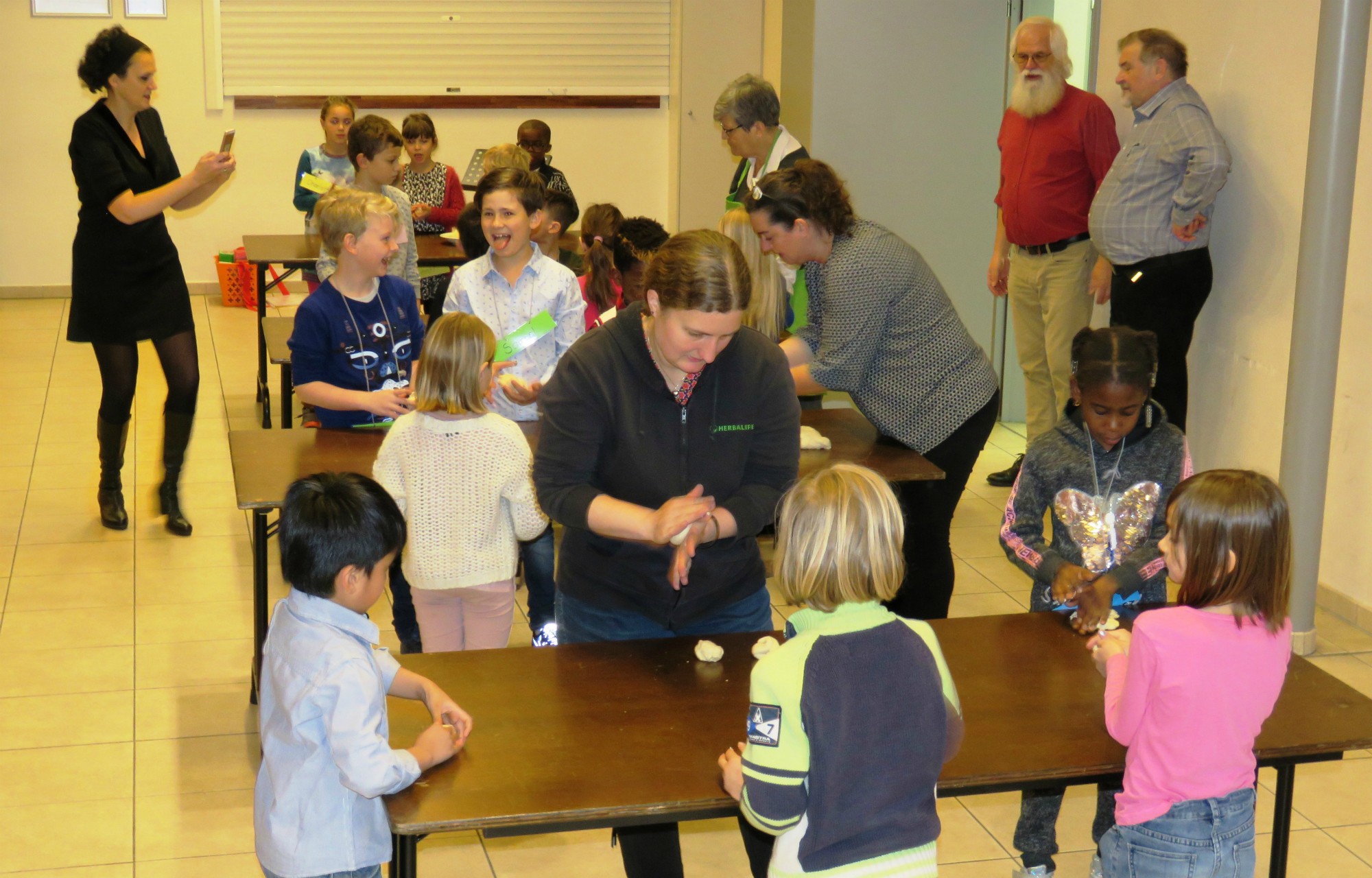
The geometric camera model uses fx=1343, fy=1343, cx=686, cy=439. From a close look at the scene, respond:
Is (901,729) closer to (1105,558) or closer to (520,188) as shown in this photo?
(1105,558)

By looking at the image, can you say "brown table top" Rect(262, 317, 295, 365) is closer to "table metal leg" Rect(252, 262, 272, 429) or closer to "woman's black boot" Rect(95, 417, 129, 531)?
"woman's black boot" Rect(95, 417, 129, 531)

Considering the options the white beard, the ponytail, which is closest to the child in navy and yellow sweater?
the ponytail

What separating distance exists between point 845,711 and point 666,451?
2.92ft

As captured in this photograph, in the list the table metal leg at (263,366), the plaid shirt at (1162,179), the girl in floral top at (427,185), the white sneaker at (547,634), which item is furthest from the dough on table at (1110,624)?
the girl in floral top at (427,185)

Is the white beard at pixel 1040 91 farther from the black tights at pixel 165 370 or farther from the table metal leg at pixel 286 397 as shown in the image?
the black tights at pixel 165 370

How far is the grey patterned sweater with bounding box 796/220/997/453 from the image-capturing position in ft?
11.9

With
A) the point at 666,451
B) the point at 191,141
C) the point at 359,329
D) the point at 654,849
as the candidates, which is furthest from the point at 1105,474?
the point at 191,141

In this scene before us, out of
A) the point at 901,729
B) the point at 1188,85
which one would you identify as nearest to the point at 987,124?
the point at 1188,85

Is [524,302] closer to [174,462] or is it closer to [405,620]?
[405,620]

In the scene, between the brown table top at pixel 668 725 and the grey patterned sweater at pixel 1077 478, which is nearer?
the brown table top at pixel 668 725

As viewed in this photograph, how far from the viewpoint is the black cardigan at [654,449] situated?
2.57 m

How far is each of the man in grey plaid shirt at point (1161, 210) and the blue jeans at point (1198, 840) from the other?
335 cm

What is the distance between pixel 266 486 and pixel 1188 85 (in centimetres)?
384

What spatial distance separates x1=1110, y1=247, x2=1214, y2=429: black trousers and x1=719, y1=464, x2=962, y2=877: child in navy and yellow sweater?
370cm
